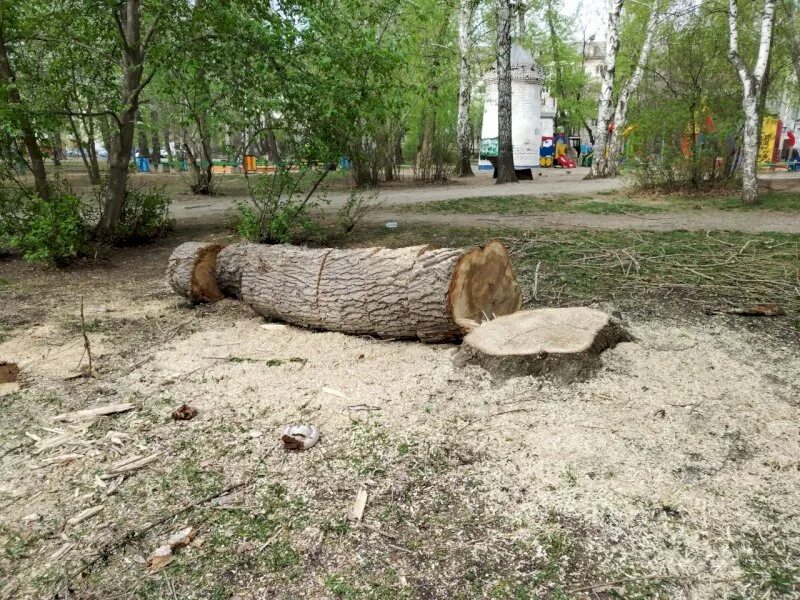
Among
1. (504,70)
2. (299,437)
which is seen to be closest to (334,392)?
(299,437)

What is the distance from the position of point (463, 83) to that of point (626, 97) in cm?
519

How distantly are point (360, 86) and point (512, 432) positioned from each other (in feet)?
14.3

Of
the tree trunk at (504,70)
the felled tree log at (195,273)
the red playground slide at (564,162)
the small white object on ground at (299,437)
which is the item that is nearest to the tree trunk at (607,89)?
the tree trunk at (504,70)

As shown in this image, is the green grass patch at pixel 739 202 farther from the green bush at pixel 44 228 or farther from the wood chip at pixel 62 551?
the wood chip at pixel 62 551

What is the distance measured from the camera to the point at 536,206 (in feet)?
33.1

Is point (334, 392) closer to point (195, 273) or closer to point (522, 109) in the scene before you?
point (195, 273)

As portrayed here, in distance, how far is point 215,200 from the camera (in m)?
12.9

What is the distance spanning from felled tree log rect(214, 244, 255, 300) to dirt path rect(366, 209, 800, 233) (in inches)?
159

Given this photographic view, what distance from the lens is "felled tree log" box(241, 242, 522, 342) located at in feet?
11.3

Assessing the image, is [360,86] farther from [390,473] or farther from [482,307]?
[390,473]

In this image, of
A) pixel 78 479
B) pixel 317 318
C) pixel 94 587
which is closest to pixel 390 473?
pixel 94 587

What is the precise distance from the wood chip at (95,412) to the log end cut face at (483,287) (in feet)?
6.04

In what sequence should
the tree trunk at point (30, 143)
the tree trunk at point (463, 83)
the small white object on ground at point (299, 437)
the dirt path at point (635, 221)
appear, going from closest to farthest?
1. the small white object on ground at point (299, 437)
2. the tree trunk at point (30, 143)
3. the dirt path at point (635, 221)
4. the tree trunk at point (463, 83)

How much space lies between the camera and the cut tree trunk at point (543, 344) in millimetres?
2900
